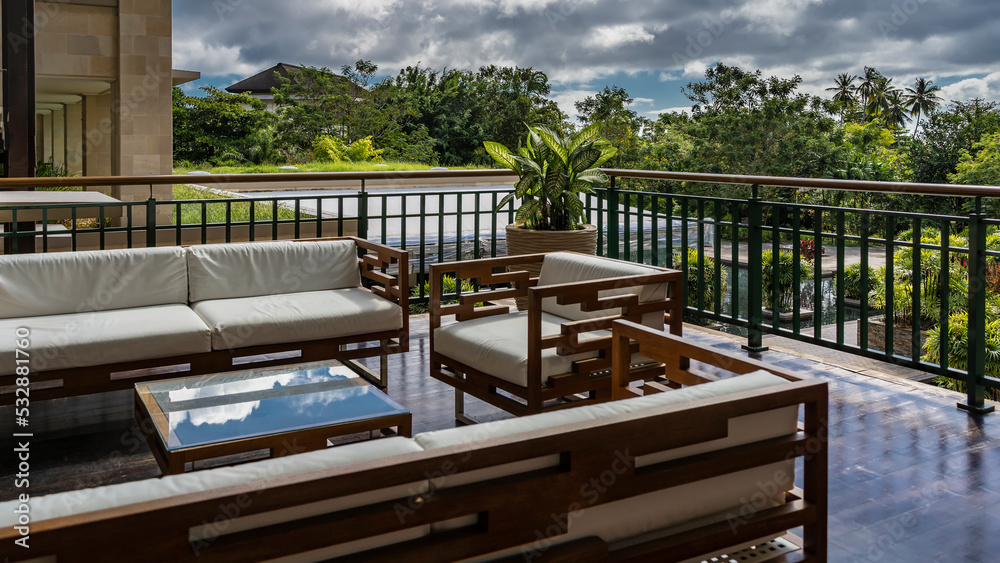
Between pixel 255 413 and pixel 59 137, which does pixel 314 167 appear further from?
pixel 255 413

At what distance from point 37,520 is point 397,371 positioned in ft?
9.62

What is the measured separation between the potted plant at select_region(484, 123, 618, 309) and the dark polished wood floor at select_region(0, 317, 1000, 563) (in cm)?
139

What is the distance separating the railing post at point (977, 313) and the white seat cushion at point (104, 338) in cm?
304

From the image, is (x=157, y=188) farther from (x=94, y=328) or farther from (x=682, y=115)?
(x=682, y=115)

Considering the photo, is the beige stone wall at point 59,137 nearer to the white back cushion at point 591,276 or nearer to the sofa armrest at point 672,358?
the white back cushion at point 591,276

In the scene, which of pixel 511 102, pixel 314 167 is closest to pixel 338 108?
pixel 314 167

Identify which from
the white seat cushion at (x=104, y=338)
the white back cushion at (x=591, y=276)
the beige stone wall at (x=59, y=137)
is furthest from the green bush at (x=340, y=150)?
the white back cushion at (x=591, y=276)

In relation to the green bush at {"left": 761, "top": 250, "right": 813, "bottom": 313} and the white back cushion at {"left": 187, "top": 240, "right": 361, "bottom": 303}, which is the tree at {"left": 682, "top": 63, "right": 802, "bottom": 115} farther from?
the white back cushion at {"left": 187, "top": 240, "right": 361, "bottom": 303}

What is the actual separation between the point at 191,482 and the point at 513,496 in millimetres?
505

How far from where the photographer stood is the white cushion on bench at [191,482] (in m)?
1.14

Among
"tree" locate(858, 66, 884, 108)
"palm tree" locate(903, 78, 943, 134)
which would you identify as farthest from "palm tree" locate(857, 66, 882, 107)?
"palm tree" locate(903, 78, 943, 134)

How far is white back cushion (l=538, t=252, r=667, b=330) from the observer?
3.19m

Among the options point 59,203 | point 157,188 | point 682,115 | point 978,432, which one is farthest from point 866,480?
point 682,115

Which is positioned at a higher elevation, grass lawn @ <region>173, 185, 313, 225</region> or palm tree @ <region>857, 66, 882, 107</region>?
palm tree @ <region>857, 66, 882, 107</region>
